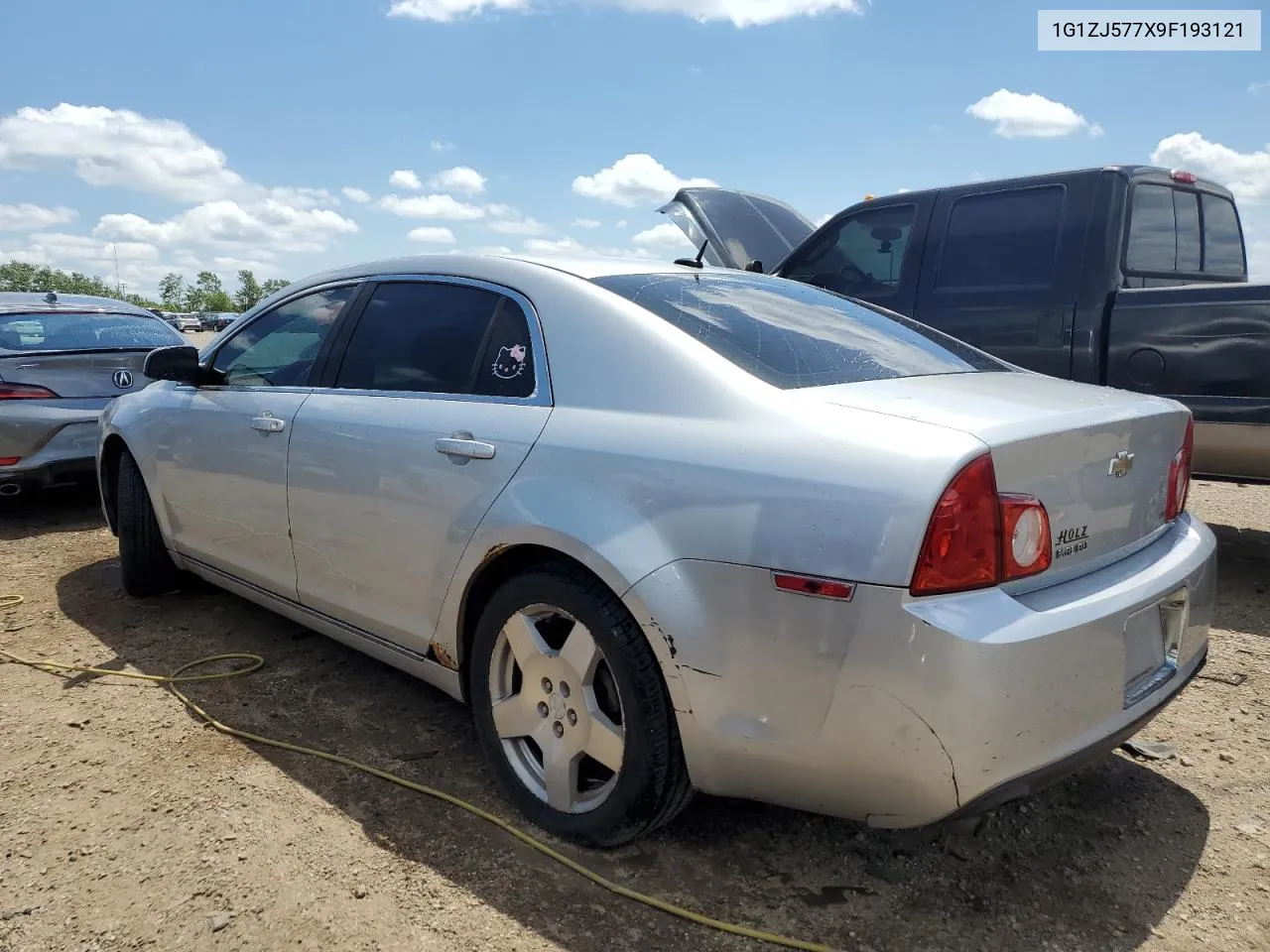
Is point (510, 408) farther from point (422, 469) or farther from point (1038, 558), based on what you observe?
point (1038, 558)

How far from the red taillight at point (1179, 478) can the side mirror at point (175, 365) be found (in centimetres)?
337

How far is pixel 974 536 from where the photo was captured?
71.4 inches

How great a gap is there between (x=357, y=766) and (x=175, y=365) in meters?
1.84

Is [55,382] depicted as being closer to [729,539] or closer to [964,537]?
[729,539]

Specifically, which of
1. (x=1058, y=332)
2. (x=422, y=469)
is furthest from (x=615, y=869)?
(x=1058, y=332)

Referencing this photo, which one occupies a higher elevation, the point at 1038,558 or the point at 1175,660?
the point at 1038,558

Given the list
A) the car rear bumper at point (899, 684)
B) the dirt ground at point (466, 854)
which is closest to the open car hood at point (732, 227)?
the dirt ground at point (466, 854)

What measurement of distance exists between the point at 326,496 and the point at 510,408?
0.84m

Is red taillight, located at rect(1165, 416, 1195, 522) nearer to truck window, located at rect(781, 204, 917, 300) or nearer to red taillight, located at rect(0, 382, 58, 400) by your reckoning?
truck window, located at rect(781, 204, 917, 300)

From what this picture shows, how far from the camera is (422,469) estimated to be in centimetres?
264

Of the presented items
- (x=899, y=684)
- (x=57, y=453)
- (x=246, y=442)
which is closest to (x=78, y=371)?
(x=57, y=453)

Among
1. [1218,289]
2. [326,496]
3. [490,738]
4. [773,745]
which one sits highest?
[1218,289]

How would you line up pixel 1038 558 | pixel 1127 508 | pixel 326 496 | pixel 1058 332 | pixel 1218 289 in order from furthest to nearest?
pixel 1058 332 → pixel 1218 289 → pixel 326 496 → pixel 1127 508 → pixel 1038 558

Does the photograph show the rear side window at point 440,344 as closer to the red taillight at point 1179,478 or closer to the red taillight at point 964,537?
the red taillight at point 964,537
